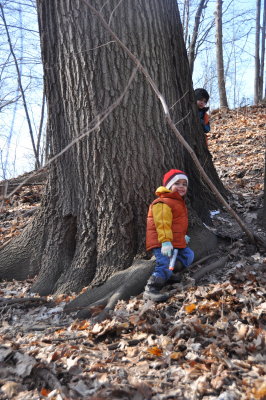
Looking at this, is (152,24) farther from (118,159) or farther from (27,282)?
(27,282)

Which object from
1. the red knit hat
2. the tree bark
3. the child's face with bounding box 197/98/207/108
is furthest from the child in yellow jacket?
the tree bark

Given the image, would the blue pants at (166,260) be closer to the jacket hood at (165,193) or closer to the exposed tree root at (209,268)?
the exposed tree root at (209,268)

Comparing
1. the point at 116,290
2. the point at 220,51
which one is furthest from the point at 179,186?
the point at 220,51

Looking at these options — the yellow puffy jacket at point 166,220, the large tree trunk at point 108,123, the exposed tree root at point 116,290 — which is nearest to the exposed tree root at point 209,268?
the exposed tree root at point 116,290

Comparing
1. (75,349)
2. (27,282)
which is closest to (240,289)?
(75,349)

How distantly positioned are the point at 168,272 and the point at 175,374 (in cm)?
141

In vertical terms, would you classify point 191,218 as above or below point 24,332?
above

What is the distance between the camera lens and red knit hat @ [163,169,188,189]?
4.34 meters

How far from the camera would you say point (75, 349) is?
334 centimetres

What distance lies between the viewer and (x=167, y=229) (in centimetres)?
420

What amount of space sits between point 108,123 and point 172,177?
40.4 inches

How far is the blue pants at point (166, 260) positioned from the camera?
419 centimetres

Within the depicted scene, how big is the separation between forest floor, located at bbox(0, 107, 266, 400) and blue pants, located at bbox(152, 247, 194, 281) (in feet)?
0.56

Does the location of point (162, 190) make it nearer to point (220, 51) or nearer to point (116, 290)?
point (116, 290)
